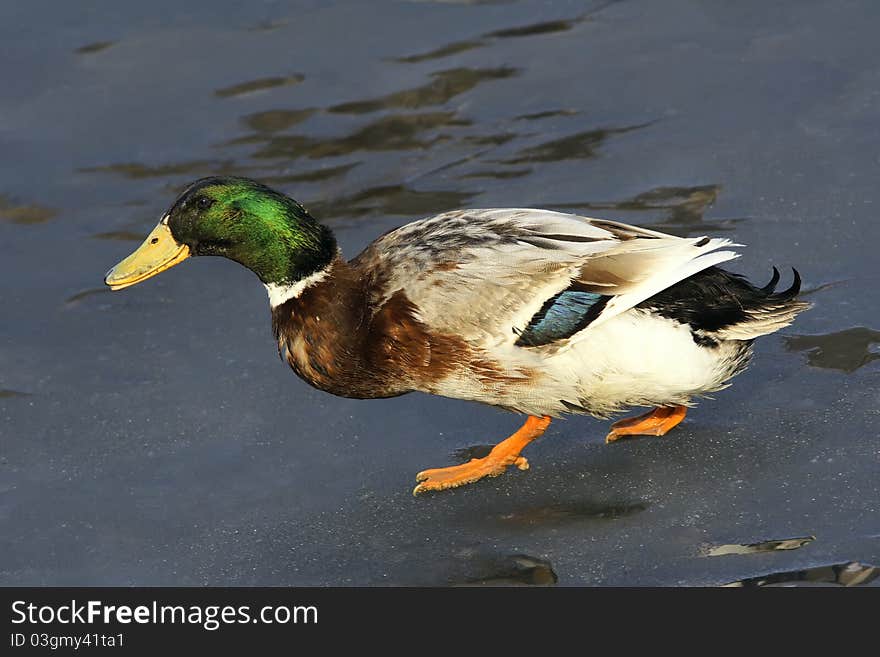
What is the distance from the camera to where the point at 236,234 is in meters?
4.63

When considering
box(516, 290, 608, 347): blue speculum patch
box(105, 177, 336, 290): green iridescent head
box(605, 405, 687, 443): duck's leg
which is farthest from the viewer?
box(605, 405, 687, 443): duck's leg

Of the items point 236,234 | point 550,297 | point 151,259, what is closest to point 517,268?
point 550,297

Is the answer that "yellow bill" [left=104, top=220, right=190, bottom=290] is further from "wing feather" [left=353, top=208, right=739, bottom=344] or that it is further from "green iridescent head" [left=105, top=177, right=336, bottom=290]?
"wing feather" [left=353, top=208, right=739, bottom=344]

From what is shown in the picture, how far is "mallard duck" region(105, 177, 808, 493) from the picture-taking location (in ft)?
14.5

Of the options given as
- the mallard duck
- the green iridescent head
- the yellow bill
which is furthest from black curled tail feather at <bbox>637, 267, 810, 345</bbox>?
the yellow bill

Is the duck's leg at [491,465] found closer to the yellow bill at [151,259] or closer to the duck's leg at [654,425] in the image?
the duck's leg at [654,425]

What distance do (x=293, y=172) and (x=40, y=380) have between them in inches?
76.4

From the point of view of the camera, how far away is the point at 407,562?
432 centimetres

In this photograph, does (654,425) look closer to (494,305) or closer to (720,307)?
(720,307)

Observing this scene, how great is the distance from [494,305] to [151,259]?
1192mm

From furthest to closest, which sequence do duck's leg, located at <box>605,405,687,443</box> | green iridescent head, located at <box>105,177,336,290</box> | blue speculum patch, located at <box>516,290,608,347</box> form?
1. duck's leg, located at <box>605,405,687,443</box>
2. green iridescent head, located at <box>105,177,336,290</box>
3. blue speculum patch, located at <box>516,290,608,347</box>
